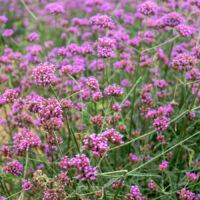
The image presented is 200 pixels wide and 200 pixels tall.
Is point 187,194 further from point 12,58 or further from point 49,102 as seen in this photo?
point 12,58

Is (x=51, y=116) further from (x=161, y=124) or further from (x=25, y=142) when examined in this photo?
(x=161, y=124)

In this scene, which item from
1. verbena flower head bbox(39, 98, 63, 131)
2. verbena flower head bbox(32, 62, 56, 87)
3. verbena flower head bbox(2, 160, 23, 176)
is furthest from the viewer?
verbena flower head bbox(2, 160, 23, 176)

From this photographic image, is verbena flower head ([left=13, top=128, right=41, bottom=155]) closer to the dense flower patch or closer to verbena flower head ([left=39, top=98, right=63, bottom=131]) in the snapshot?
the dense flower patch

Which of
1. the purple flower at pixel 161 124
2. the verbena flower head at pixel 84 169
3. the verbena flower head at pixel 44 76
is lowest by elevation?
the purple flower at pixel 161 124

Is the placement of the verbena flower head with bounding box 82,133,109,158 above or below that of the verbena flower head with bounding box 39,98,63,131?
below

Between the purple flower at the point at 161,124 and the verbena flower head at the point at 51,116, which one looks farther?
the purple flower at the point at 161,124

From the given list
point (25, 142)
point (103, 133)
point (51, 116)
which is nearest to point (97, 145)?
point (103, 133)

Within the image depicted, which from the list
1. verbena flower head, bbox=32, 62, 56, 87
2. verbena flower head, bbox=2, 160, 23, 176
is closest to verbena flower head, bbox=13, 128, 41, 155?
verbena flower head, bbox=2, 160, 23, 176

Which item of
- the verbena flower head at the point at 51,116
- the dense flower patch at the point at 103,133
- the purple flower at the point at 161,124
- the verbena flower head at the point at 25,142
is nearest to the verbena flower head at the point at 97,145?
the dense flower patch at the point at 103,133

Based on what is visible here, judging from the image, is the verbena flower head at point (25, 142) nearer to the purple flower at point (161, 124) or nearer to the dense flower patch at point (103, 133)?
the dense flower patch at point (103, 133)

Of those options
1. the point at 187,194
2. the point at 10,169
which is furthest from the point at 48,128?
the point at 187,194

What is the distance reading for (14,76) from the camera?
2885 mm

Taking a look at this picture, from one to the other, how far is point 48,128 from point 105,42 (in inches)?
34.6

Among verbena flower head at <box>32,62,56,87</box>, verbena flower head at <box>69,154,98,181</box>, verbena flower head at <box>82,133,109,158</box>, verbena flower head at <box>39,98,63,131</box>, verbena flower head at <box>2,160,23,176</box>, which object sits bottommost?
verbena flower head at <box>2,160,23,176</box>
